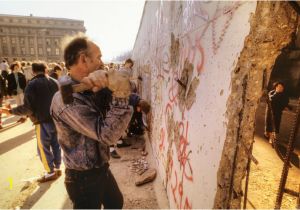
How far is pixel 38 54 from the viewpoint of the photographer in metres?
68.1

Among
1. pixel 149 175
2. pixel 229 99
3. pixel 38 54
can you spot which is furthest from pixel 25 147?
pixel 38 54

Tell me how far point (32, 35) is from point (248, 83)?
79.1 meters

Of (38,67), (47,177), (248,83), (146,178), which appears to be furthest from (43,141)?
(248,83)

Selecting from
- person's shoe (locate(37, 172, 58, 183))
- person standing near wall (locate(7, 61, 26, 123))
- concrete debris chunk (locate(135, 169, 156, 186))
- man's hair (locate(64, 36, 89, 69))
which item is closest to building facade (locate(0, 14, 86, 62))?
person standing near wall (locate(7, 61, 26, 123))

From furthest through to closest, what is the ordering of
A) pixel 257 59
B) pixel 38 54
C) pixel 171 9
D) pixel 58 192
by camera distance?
pixel 38 54 < pixel 58 192 < pixel 171 9 < pixel 257 59

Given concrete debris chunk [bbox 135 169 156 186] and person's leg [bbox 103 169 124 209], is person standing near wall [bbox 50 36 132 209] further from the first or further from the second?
concrete debris chunk [bbox 135 169 156 186]

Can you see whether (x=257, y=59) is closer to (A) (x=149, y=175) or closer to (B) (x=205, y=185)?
(B) (x=205, y=185)

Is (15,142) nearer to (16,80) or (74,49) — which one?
(16,80)

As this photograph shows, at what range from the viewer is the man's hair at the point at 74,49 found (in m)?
1.65

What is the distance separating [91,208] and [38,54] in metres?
77.2

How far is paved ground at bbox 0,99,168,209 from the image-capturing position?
3166 millimetres

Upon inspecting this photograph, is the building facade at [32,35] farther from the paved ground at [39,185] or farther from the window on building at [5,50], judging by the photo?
the paved ground at [39,185]

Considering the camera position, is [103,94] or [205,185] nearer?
[205,185]

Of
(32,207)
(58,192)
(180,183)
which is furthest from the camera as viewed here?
(58,192)
